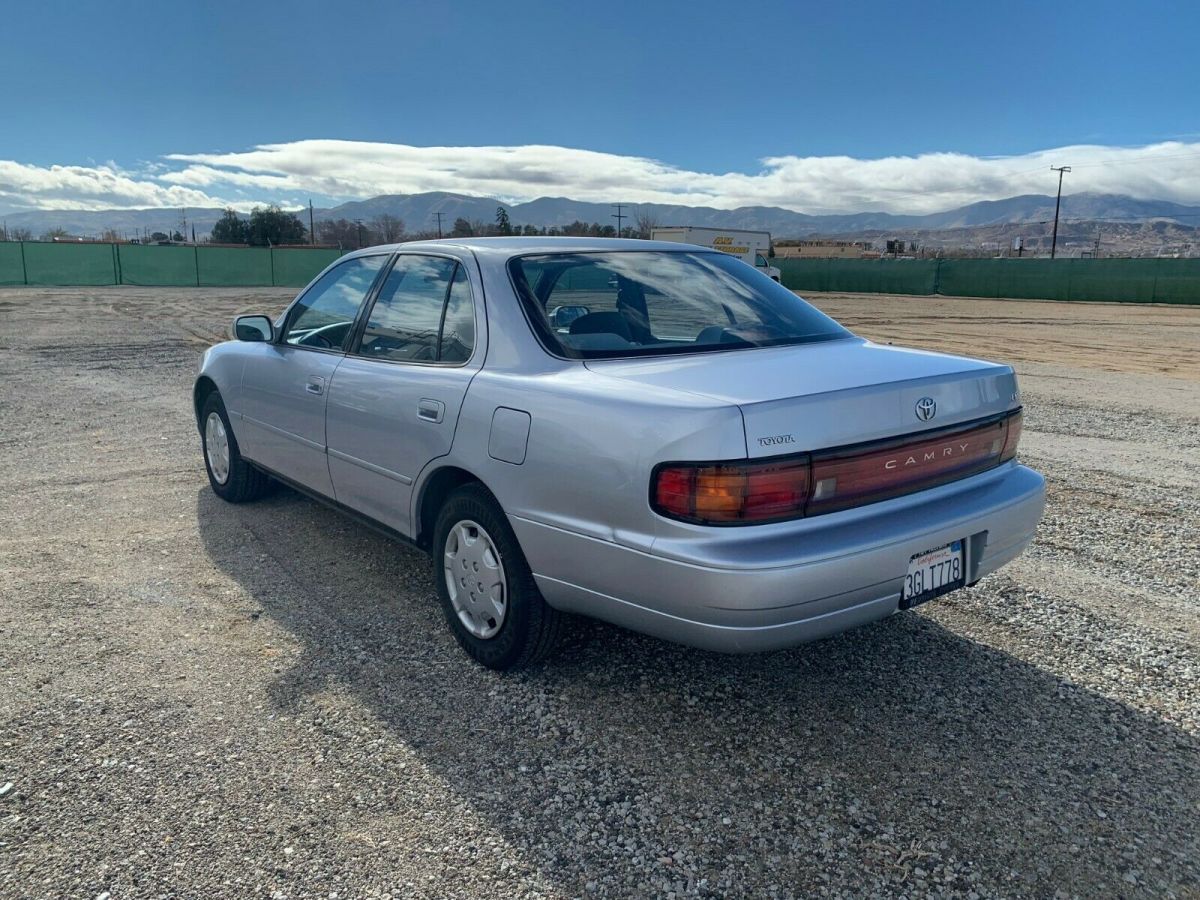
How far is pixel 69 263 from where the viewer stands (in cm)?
3847

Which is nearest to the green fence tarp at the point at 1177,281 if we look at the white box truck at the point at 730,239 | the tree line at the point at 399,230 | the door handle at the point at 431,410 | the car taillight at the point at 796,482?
the white box truck at the point at 730,239

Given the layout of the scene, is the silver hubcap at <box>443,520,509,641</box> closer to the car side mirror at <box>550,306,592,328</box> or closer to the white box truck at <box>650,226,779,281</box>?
the car side mirror at <box>550,306,592,328</box>

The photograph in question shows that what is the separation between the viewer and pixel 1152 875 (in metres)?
2.33

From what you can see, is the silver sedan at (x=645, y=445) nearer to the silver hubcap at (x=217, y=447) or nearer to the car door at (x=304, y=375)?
the car door at (x=304, y=375)

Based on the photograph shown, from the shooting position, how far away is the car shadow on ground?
2.41 metres

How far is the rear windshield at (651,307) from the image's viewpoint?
3357 millimetres

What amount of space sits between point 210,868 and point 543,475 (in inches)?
56.4

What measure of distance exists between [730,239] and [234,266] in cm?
2299

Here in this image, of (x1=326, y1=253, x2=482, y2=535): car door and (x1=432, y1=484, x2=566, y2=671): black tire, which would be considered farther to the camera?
(x1=326, y1=253, x2=482, y2=535): car door

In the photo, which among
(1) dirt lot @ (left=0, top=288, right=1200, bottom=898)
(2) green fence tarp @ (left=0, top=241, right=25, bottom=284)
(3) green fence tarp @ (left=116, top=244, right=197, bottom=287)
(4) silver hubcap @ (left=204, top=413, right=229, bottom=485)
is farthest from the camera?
(3) green fence tarp @ (left=116, top=244, right=197, bottom=287)

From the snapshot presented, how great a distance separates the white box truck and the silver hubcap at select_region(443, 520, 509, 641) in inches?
1226

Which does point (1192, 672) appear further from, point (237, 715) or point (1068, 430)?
point (1068, 430)

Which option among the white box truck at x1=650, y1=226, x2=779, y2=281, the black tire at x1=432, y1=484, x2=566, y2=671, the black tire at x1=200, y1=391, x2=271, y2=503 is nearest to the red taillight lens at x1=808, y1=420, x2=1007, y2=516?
the black tire at x1=432, y1=484, x2=566, y2=671

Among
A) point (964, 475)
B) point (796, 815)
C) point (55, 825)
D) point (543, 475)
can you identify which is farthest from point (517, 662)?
point (964, 475)
